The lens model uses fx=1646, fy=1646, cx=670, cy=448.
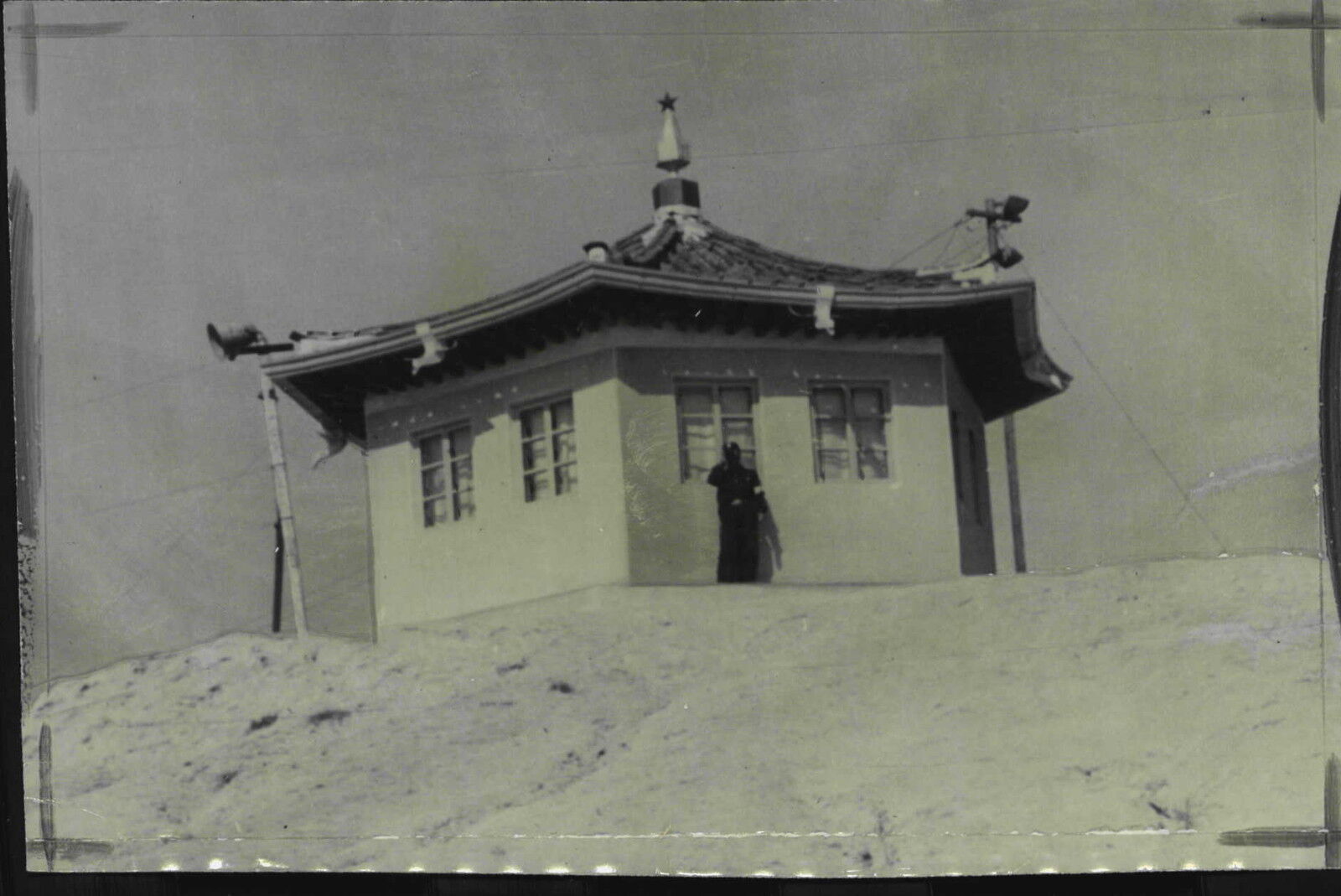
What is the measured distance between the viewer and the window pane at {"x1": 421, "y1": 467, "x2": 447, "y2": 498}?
5.16 metres

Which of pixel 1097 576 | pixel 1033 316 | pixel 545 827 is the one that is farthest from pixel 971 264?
pixel 545 827

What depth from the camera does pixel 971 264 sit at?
16.6 feet

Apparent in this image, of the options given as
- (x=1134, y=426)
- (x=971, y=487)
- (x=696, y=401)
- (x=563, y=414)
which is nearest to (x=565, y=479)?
(x=563, y=414)

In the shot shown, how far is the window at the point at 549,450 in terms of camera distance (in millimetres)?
5039

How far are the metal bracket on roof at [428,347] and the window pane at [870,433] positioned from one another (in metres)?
1.30

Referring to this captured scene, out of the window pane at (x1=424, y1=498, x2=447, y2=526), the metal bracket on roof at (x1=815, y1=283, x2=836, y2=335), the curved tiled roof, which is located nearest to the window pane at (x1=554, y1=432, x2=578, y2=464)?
the window pane at (x1=424, y1=498, x2=447, y2=526)

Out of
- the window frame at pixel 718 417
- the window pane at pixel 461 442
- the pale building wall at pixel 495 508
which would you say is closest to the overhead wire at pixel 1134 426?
the window frame at pixel 718 417

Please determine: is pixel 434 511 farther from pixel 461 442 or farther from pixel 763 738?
pixel 763 738

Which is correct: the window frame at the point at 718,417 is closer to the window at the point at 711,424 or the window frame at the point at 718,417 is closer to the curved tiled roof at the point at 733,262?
the window at the point at 711,424

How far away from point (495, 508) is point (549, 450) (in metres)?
0.25

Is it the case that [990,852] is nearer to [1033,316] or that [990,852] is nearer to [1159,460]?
[1159,460]

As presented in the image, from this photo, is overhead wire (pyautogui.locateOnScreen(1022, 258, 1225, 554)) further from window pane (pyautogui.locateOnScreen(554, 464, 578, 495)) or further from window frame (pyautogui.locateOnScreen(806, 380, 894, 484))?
window pane (pyautogui.locateOnScreen(554, 464, 578, 495))

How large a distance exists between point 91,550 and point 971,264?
286cm

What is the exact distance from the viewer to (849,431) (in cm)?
508
